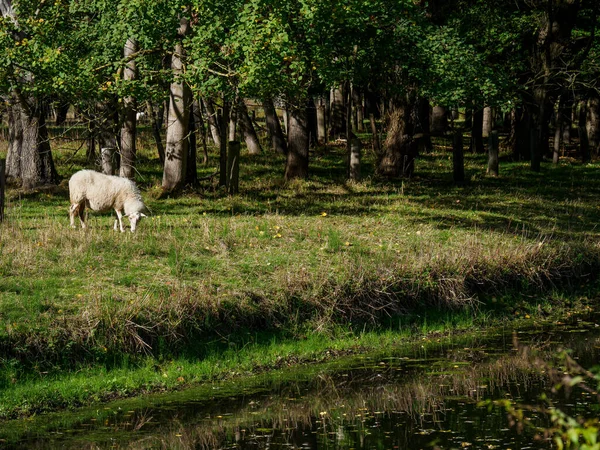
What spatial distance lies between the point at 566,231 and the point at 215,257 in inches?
356

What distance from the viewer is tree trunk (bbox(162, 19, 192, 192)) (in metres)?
25.6

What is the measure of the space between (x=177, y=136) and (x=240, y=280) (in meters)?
10.2

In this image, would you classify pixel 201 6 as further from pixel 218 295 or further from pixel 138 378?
pixel 138 378

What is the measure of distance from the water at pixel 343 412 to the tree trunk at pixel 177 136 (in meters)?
12.0

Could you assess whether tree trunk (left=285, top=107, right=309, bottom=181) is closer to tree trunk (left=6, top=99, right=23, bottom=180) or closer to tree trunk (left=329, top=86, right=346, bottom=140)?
tree trunk (left=6, top=99, right=23, bottom=180)

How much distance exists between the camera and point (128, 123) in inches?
1049

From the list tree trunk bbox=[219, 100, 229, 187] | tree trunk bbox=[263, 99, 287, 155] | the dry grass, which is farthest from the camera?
tree trunk bbox=[263, 99, 287, 155]

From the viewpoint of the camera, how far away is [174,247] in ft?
59.4

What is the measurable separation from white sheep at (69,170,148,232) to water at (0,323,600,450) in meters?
6.49

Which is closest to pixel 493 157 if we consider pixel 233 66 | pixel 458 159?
pixel 458 159

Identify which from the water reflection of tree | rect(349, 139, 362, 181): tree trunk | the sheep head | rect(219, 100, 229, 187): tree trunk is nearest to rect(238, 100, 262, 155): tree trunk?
rect(349, 139, 362, 181): tree trunk

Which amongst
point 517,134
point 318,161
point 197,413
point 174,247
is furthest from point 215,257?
point 517,134

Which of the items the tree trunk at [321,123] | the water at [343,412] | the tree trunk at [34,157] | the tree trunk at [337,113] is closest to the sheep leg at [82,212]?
the water at [343,412]

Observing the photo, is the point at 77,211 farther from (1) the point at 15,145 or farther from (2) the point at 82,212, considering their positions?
(1) the point at 15,145
